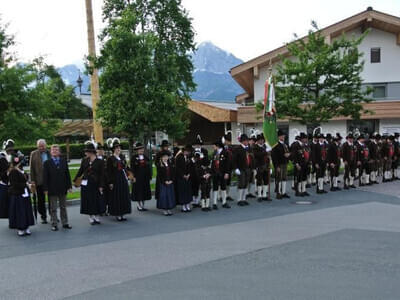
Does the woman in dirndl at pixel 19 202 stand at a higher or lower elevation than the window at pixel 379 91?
lower

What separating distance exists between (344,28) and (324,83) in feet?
29.0

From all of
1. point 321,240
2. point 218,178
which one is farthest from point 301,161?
point 321,240

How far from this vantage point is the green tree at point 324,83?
66.0ft

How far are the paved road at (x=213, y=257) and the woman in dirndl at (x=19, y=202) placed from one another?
0.95 ft

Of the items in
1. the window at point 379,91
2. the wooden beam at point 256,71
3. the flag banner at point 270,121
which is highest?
the wooden beam at point 256,71

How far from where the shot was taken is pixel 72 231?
893 centimetres

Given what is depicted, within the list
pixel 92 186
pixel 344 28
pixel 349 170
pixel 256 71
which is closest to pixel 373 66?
pixel 344 28

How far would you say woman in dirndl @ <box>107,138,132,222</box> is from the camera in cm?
995

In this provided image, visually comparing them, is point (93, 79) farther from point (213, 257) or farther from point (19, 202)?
point (213, 257)

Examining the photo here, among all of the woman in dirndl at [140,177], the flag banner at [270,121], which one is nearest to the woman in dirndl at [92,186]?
the woman in dirndl at [140,177]

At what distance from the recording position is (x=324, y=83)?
20781mm

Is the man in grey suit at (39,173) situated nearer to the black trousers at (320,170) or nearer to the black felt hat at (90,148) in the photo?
the black felt hat at (90,148)

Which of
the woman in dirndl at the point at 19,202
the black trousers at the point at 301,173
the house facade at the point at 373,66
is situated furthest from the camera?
the house facade at the point at 373,66

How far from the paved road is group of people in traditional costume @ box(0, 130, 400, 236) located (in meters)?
0.56
